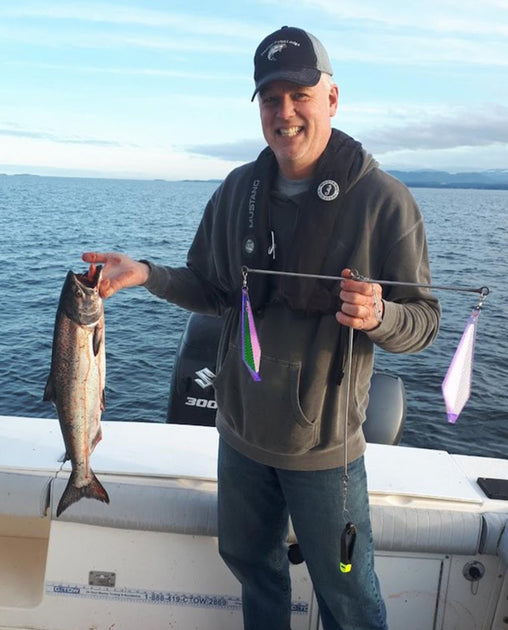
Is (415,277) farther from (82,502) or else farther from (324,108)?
(82,502)

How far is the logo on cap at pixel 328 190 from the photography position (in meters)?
2.51

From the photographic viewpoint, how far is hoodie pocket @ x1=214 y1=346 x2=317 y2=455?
8.50ft

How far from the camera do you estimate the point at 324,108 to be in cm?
259

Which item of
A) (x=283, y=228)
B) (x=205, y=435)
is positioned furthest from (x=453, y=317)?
(x=283, y=228)

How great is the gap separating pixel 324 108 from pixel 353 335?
0.98 metres

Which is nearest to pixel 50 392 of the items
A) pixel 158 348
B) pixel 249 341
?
pixel 249 341

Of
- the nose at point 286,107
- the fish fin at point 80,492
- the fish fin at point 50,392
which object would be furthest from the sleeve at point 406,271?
the fish fin at point 80,492

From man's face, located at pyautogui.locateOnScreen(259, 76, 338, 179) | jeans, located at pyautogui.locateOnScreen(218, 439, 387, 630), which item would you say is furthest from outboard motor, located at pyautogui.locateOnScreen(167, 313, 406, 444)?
man's face, located at pyautogui.locateOnScreen(259, 76, 338, 179)

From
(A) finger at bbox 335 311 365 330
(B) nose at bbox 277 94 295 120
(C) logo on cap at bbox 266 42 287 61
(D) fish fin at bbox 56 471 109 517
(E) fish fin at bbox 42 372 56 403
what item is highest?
(C) logo on cap at bbox 266 42 287 61

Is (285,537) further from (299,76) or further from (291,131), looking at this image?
(299,76)

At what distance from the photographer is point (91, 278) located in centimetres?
253

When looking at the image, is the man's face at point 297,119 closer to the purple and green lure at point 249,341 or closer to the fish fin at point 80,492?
the purple and green lure at point 249,341

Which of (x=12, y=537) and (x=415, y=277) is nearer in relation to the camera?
(x=415, y=277)

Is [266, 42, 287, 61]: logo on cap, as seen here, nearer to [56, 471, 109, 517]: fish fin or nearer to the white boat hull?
[56, 471, 109, 517]: fish fin
